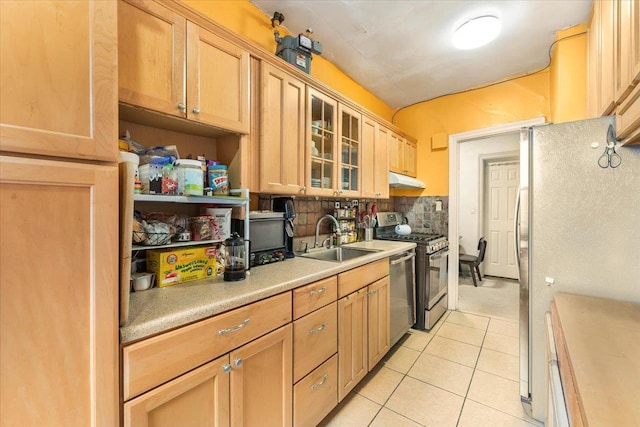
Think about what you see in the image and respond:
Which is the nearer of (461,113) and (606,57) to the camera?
(606,57)

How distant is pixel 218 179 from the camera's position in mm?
1439

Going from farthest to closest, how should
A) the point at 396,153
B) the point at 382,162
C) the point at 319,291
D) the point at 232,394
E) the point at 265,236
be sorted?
the point at 396,153, the point at 382,162, the point at 265,236, the point at 319,291, the point at 232,394

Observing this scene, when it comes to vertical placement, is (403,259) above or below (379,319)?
above

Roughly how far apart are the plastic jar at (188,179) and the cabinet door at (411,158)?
8.79 feet

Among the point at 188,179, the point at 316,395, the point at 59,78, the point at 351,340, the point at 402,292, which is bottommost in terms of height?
the point at 316,395

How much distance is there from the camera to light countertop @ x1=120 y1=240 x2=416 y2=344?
0.86m

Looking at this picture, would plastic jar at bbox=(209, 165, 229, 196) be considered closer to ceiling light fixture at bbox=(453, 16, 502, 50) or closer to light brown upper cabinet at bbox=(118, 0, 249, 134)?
light brown upper cabinet at bbox=(118, 0, 249, 134)

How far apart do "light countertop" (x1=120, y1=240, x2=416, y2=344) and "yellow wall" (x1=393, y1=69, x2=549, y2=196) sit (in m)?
2.44

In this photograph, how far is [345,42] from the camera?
2.26 m

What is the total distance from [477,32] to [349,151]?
134cm

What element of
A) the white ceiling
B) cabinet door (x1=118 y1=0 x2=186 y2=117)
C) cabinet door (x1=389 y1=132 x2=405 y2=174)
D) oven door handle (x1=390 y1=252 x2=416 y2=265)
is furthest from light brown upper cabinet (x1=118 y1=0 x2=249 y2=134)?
cabinet door (x1=389 y1=132 x2=405 y2=174)

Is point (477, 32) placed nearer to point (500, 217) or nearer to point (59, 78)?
point (59, 78)

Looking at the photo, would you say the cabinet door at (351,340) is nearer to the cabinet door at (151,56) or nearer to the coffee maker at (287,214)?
the coffee maker at (287,214)

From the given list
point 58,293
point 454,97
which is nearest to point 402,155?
point 454,97
